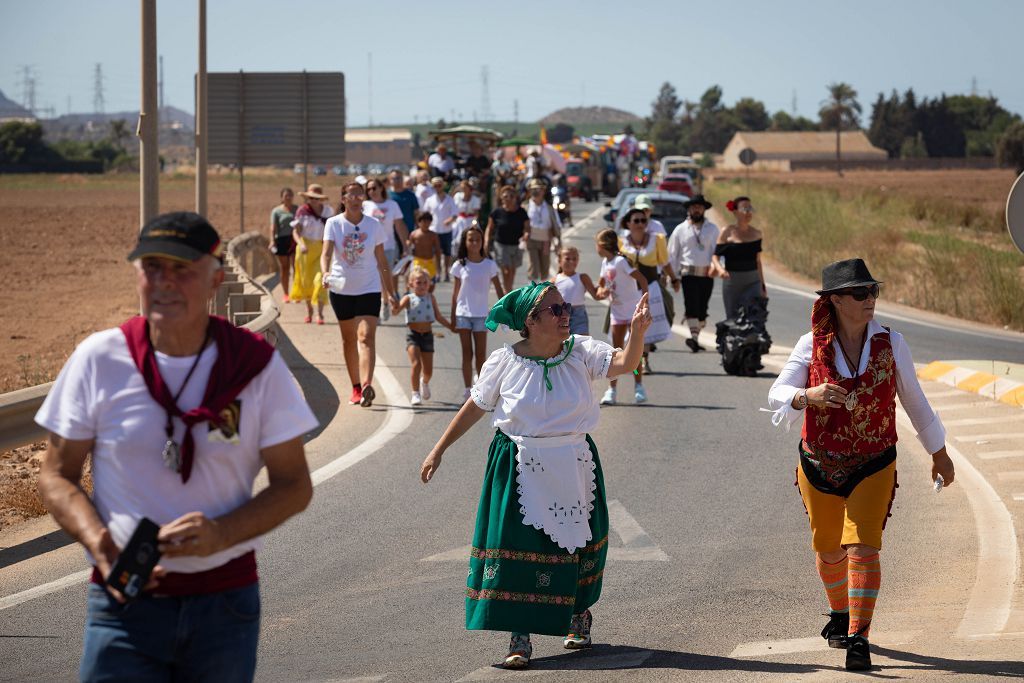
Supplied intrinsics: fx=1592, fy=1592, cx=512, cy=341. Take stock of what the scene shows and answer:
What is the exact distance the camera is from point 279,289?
92.4ft

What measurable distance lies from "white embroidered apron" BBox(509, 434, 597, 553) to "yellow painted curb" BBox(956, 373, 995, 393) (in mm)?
9680

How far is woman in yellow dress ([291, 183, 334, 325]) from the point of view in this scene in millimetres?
21953

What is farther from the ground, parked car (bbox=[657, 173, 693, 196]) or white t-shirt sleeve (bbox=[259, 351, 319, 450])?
parked car (bbox=[657, 173, 693, 196])

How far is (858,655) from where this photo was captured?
668cm

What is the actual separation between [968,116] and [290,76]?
179m

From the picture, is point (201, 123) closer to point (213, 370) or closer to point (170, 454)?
point (213, 370)

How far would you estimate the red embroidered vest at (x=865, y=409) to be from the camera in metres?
6.81

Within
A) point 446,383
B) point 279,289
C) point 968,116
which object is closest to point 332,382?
point 446,383


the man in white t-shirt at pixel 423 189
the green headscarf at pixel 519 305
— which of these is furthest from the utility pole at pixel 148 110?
the man in white t-shirt at pixel 423 189

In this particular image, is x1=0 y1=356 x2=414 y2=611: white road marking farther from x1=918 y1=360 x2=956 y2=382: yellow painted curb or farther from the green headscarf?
x1=918 y1=360 x2=956 y2=382: yellow painted curb

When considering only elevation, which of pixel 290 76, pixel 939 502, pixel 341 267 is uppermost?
pixel 290 76

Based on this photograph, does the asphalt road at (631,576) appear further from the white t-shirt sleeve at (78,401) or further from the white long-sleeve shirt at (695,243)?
the white long-sleeve shirt at (695,243)

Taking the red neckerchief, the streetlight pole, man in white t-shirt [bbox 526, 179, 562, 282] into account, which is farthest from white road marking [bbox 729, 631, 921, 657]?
man in white t-shirt [bbox 526, 179, 562, 282]

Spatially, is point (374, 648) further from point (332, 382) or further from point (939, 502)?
point (332, 382)
